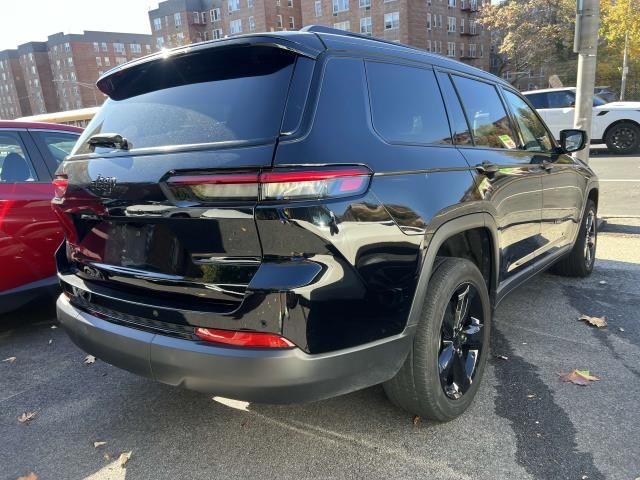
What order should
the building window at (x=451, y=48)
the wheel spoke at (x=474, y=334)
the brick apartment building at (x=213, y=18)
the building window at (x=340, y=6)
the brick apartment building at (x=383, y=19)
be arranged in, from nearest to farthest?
the wheel spoke at (x=474, y=334) < the brick apartment building at (x=383, y=19) < the building window at (x=340, y=6) < the building window at (x=451, y=48) < the brick apartment building at (x=213, y=18)

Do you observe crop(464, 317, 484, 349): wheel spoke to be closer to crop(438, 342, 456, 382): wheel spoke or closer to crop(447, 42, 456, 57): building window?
crop(438, 342, 456, 382): wheel spoke

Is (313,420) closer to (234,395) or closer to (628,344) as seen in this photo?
(234,395)

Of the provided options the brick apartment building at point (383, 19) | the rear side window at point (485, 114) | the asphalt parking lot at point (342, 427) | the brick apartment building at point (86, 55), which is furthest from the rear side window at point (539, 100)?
the brick apartment building at point (86, 55)

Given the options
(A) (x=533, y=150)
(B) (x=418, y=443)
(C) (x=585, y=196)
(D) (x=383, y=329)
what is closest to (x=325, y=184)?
(D) (x=383, y=329)

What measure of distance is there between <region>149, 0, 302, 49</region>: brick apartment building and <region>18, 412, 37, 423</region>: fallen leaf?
60746mm

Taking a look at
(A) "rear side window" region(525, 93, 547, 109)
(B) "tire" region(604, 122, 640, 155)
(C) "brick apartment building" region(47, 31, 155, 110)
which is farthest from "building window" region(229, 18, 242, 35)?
(B) "tire" region(604, 122, 640, 155)

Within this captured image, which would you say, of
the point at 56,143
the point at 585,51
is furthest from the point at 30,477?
the point at 585,51

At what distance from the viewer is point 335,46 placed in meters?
2.14

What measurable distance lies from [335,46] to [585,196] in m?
3.49

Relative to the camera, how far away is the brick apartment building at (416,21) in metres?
51.8

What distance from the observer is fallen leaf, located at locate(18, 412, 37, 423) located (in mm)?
2834

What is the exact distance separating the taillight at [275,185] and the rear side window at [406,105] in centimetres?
38

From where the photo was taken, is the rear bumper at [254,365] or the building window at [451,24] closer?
the rear bumper at [254,365]

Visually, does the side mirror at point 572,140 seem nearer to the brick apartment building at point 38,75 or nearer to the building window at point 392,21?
the building window at point 392,21
